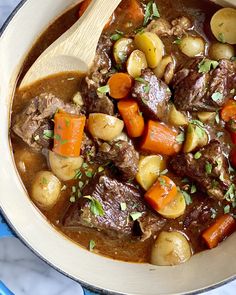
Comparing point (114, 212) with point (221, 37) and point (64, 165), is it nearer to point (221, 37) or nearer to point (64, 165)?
point (64, 165)

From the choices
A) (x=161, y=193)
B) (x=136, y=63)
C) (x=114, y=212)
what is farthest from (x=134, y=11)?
(x=114, y=212)

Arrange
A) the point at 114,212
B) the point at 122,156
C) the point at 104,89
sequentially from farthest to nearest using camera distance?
1. the point at 114,212
2. the point at 104,89
3. the point at 122,156

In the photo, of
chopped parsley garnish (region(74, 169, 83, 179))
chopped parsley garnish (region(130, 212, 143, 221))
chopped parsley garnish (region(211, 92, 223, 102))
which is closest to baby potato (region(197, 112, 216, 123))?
chopped parsley garnish (region(211, 92, 223, 102))

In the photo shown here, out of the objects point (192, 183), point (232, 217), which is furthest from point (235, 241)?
point (192, 183)

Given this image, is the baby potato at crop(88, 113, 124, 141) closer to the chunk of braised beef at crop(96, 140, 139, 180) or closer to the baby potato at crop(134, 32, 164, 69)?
the chunk of braised beef at crop(96, 140, 139, 180)

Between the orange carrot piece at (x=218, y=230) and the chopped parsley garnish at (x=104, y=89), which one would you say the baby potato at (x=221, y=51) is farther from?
the orange carrot piece at (x=218, y=230)

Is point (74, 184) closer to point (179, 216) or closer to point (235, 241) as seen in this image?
point (179, 216)

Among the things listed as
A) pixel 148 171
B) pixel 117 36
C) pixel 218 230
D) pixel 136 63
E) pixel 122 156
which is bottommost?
pixel 218 230

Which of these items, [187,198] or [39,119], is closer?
[39,119]
